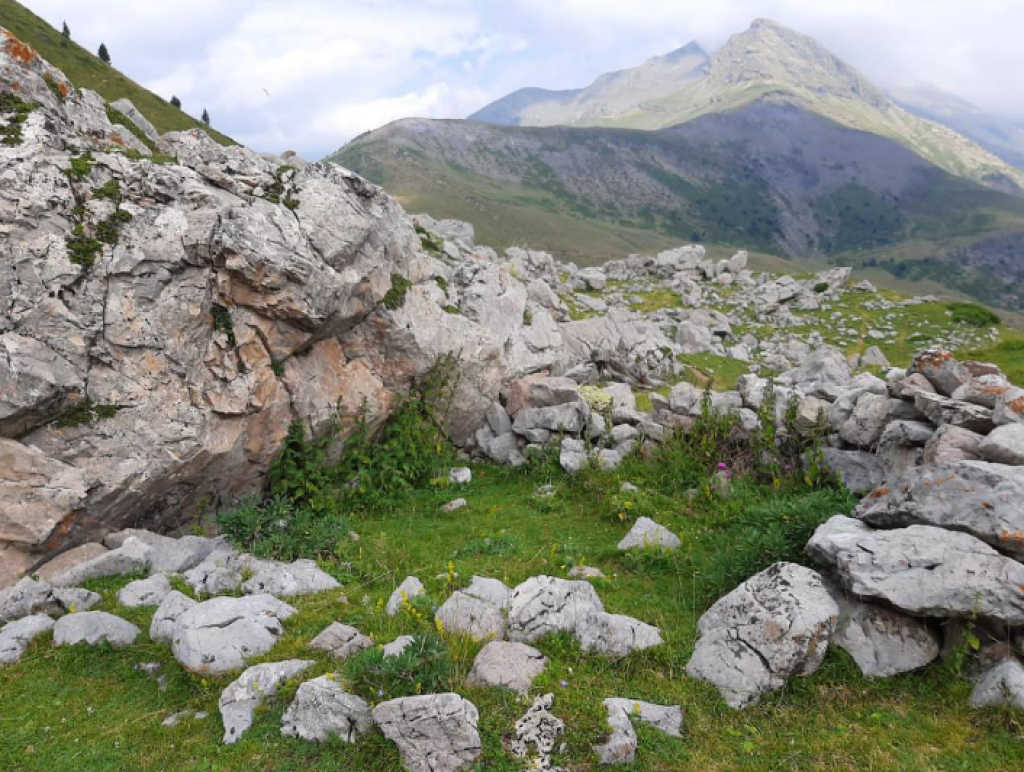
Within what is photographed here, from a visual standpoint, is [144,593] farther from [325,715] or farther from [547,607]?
[547,607]

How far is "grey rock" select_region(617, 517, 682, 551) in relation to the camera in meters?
11.3

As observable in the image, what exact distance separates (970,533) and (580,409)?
10.1 meters

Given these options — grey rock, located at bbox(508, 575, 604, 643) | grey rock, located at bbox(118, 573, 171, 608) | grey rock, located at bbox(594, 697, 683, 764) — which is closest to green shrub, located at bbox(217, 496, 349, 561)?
grey rock, located at bbox(118, 573, 171, 608)

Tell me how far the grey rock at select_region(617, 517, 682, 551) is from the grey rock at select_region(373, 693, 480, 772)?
223 inches

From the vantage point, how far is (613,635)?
26.5 ft

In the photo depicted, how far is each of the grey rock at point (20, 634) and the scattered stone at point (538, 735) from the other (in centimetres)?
671

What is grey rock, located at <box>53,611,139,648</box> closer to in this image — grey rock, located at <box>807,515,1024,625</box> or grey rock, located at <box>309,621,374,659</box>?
grey rock, located at <box>309,621,374,659</box>

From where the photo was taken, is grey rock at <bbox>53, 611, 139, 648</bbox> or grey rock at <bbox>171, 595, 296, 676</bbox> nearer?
grey rock at <bbox>171, 595, 296, 676</bbox>

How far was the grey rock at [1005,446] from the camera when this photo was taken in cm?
949

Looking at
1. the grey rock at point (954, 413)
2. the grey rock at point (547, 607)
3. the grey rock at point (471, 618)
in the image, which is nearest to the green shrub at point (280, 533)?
the grey rock at point (471, 618)

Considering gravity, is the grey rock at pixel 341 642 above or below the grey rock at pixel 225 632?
below

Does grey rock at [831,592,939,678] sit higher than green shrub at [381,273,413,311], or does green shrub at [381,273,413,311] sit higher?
green shrub at [381,273,413,311]

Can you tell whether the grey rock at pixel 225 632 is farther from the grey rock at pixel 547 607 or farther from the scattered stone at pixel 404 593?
the grey rock at pixel 547 607

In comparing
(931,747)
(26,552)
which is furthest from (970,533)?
(26,552)
